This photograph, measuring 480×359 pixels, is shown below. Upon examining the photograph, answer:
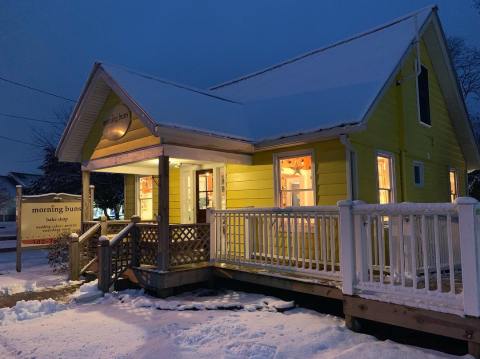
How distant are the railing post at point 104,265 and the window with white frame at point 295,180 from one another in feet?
12.8

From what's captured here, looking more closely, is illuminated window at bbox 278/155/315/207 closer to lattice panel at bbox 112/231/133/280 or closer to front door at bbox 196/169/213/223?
front door at bbox 196/169/213/223

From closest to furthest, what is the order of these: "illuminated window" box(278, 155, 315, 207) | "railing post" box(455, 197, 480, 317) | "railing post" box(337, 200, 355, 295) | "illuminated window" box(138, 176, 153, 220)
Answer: "railing post" box(455, 197, 480, 317), "railing post" box(337, 200, 355, 295), "illuminated window" box(278, 155, 315, 207), "illuminated window" box(138, 176, 153, 220)

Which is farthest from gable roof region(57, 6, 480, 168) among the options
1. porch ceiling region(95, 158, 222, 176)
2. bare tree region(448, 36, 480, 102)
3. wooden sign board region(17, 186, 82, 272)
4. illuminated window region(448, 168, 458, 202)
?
bare tree region(448, 36, 480, 102)

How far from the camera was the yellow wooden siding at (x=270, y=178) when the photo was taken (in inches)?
310

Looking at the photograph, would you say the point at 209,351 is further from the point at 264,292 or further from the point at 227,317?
the point at 264,292

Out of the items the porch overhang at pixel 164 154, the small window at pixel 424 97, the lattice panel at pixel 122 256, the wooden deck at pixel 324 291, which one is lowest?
the wooden deck at pixel 324 291

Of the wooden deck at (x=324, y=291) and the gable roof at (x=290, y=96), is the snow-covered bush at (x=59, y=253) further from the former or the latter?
the wooden deck at (x=324, y=291)

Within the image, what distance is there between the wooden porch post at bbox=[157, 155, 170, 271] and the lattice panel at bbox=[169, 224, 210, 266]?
0.78 feet

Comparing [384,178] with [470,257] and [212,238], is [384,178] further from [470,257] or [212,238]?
[470,257]

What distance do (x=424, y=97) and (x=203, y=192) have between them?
22.7ft

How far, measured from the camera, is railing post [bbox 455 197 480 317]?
159 inches

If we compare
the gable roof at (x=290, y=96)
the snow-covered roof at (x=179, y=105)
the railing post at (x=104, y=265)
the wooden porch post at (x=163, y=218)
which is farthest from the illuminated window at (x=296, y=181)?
the railing post at (x=104, y=265)

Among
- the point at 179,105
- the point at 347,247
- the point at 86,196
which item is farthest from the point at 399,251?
the point at 86,196

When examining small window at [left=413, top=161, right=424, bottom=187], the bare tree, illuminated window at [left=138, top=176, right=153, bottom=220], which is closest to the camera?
small window at [left=413, top=161, right=424, bottom=187]
